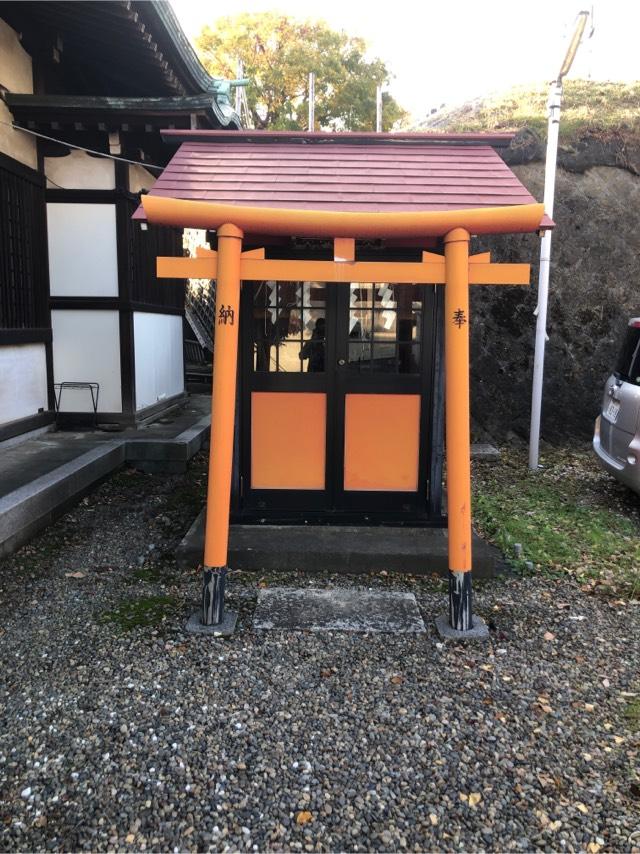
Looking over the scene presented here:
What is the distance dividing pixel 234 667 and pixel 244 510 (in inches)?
70.6

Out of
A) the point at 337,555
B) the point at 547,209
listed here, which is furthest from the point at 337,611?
the point at 547,209

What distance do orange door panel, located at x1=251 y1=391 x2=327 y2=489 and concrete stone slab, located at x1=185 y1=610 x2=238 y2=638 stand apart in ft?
4.62

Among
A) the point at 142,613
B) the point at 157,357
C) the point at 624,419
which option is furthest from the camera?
the point at 157,357

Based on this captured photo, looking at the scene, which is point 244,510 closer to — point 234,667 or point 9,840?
point 234,667

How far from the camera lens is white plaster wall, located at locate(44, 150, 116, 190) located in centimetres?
709

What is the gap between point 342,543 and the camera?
4.31 meters

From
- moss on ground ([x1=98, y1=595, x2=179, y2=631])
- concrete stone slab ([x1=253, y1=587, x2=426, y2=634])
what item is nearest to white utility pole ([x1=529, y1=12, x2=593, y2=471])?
concrete stone slab ([x1=253, y1=587, x2=426, y2=634])

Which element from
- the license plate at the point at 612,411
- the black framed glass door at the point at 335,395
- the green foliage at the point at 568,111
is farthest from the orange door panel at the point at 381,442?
the green foliage at the point at 568,111

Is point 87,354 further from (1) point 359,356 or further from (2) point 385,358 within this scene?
(2) point 385,358

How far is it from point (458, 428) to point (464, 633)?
3.79 ft

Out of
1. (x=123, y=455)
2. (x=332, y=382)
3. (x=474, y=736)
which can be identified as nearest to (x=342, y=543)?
(x=332, y=382)

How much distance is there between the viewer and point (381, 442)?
4676 mm

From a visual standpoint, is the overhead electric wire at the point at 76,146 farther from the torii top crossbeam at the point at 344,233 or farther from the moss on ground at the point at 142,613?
the moss on ground at the point at 142,613

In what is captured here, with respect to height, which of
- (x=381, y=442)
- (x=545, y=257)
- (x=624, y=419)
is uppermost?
(x=545, y=257)
